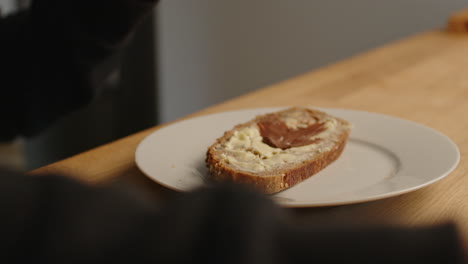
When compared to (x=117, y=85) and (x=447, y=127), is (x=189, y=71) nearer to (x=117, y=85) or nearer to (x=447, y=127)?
(x=117, y=85)

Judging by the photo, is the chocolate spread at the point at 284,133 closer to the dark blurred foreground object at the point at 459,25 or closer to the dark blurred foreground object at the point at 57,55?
the dark blurred foreground object at the point at 57,55

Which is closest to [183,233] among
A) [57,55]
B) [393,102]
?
[393,102]

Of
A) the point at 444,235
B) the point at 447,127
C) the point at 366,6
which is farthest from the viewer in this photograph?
the point at 366,6

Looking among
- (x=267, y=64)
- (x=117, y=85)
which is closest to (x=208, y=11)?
(x=267, y=64)

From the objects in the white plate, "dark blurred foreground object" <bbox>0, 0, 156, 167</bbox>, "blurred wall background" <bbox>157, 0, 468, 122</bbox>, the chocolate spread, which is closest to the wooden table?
the white plate

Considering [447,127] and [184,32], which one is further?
[184,32]

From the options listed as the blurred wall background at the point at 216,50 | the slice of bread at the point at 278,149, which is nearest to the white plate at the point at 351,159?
the slice of bread at the point at 278,149
